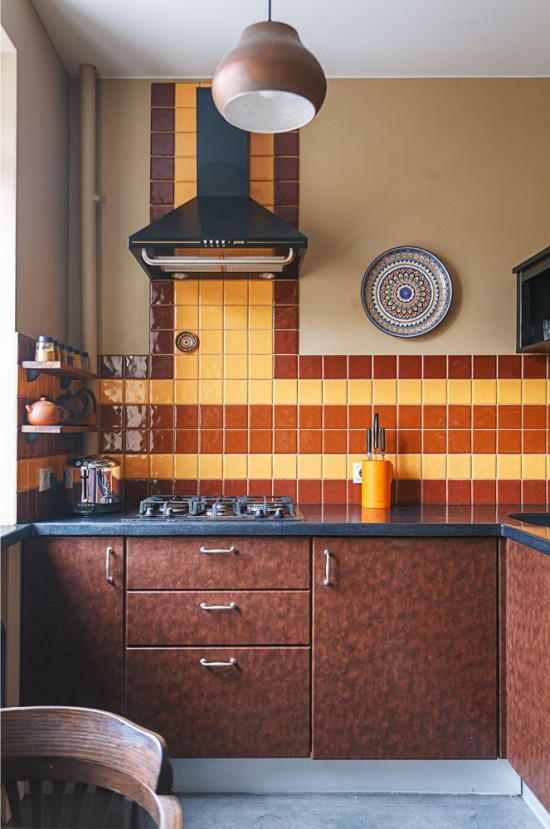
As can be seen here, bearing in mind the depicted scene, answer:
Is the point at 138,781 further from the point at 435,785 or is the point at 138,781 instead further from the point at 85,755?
the point at 435,785

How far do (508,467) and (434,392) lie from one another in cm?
45

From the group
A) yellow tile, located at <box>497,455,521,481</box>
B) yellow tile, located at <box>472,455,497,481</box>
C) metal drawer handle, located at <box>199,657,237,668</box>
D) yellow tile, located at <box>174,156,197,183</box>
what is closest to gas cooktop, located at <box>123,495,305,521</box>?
metal drawer handle, located at <box>199,657,237,668</box>

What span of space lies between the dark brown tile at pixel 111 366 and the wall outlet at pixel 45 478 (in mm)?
492

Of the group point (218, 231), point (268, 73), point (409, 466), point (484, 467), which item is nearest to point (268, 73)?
point (268, 73)

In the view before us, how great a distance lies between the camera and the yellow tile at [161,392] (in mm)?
2789

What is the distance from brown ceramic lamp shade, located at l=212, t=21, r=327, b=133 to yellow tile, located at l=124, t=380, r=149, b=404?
55.6 inches

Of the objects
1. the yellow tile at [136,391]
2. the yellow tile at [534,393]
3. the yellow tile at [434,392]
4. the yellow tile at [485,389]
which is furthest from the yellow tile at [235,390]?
the yellow tile at [534,393]

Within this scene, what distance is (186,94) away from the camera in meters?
2.81

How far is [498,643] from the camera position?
217 cm

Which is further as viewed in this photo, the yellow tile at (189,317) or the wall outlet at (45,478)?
the yellow tile at (189,317)

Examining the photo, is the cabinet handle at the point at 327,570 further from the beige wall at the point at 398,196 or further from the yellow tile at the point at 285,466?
the beige wall at the point at 398,196

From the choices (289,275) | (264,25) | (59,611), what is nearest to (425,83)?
(289,275)

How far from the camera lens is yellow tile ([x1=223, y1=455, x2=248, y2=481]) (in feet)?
9.14

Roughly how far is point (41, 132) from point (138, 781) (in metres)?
2.33
